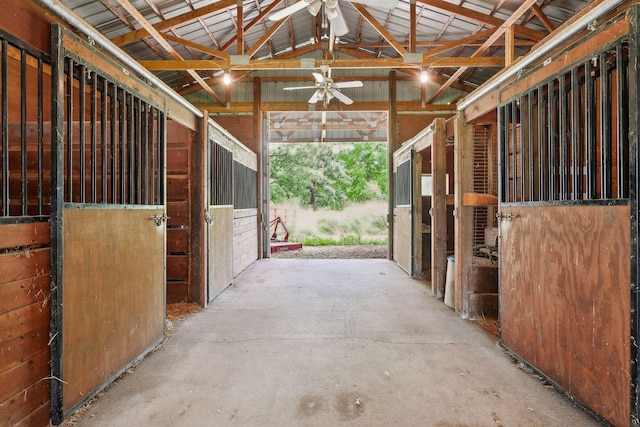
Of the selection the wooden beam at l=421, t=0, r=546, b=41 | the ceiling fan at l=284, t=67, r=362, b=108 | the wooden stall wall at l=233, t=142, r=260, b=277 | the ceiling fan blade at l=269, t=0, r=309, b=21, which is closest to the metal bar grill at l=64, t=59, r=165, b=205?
the ceiling fan blade at l=269, t=0, r=309, b=21

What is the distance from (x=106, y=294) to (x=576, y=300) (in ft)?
8.78

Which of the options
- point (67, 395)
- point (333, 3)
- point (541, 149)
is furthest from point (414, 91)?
point (67, 395)

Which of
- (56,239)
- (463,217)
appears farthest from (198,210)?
(463,217)

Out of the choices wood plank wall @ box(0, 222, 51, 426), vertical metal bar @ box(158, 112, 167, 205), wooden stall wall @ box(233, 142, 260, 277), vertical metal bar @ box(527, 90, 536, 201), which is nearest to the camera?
wood plank wall @ box(0, 222, 51, 426)

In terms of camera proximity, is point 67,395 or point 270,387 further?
point 270,387

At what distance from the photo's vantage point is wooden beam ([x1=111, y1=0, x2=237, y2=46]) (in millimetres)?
5508

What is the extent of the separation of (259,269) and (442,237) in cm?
334

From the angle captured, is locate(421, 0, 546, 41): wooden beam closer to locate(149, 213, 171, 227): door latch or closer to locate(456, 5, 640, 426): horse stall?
locate(456, 5, 640, 426): horse stall

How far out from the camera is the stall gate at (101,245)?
5.92ft

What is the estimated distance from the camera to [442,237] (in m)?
4.55

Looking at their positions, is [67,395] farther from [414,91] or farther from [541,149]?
[414,91]

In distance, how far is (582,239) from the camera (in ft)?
6.40

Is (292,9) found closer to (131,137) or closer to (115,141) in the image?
(131,137)

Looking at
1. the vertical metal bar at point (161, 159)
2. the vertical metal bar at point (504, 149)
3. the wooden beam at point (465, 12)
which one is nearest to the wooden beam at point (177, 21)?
the wooden beam at point (465, 12)
